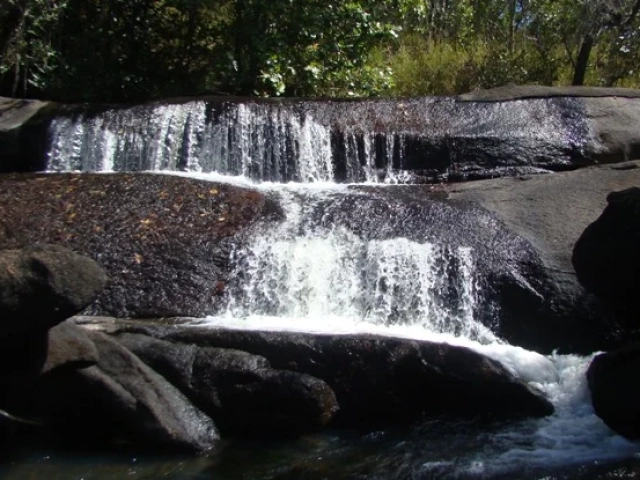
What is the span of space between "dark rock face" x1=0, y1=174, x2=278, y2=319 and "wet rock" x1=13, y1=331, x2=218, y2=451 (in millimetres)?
1813

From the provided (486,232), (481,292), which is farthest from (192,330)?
(486,232)

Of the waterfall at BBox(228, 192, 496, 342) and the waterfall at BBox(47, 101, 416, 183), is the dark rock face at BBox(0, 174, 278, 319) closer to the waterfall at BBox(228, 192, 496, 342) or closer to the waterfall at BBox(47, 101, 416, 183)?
the waterfall at BBox(228, 192, 496, 342)

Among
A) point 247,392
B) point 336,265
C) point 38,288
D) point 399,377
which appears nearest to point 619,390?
point 399,377

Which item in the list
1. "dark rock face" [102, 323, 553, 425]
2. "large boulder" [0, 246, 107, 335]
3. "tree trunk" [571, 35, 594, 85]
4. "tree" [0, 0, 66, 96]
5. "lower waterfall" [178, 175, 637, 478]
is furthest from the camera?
"tree trunk" [571, 35, 594, 85]

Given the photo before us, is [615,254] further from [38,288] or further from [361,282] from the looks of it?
[38,288]

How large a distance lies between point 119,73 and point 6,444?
8.97 metres

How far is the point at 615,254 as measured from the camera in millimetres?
7066

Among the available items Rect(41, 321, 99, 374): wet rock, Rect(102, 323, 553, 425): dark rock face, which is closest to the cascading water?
Rect(102, 323, 553, 425): dark rock face

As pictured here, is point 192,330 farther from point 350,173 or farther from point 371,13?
point 371,13

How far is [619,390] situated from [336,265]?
9.82 ft

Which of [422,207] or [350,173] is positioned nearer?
[422,207]

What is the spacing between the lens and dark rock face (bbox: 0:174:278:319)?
8.30 metres

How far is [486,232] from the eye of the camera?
9141 millimetres

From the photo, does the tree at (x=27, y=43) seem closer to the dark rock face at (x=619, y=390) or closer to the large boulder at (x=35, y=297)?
the large boulder at (x=35, y=297)
